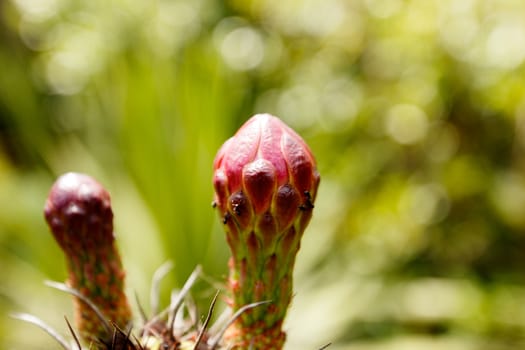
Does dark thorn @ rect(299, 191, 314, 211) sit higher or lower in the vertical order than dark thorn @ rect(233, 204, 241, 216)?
higher

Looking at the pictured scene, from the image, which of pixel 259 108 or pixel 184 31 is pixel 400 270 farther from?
pixel 184 31

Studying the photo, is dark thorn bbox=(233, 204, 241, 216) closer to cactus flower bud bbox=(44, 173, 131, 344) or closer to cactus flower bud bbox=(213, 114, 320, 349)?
cactus flower bud bbox=(213, 114, 320, 349)

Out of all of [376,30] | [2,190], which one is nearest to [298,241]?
[376,30]

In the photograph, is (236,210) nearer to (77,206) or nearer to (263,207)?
(263,207)

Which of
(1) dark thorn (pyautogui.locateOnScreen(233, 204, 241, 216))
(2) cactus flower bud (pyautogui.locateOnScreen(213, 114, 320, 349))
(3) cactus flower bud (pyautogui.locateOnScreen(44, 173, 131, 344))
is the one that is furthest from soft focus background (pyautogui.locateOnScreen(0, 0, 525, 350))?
(1) dark thorn (pyautogui.locateOnScreen(233, 204, 241, 216))

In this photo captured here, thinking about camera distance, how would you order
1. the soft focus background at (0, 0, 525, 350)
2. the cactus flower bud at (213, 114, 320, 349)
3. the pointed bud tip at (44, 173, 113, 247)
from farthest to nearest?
the soft focus background at (0, 0, 525, 350) → the pointed bud tip at (44, 173, 113, 247) → the cactus flower bud at (213, 114, 320, 349)

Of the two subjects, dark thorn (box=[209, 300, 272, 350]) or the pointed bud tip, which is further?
the pointed bud tip

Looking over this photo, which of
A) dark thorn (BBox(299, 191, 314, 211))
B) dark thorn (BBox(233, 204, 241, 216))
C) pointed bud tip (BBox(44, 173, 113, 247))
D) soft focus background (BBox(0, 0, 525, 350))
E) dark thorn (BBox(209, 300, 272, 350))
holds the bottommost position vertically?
dark thorn (BBox(209, 300, 272, 350))
